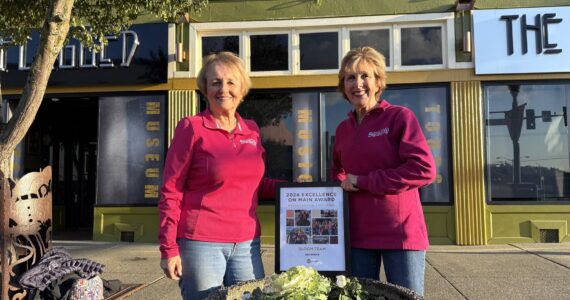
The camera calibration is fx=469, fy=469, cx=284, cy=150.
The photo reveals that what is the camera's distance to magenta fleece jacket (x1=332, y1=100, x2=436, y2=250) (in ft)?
7.16

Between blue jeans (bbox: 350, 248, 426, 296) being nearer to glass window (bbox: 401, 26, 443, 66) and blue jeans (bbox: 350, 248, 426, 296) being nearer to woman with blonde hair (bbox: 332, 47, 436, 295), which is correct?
woman with blonde hair (bbox: 332, 47, 436, 295)

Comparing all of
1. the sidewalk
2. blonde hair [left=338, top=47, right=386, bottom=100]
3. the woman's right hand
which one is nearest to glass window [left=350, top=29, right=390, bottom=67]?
the sidewalk

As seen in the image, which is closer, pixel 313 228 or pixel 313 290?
pixel 313 290

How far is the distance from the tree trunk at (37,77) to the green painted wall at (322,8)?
4.02 metres

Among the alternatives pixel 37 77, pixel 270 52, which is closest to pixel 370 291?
pixel 37 77

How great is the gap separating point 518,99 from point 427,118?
1487 mm

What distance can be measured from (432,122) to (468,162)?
2.86 ft

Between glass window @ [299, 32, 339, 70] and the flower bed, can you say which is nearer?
the flower bed

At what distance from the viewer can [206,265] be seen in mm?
2293

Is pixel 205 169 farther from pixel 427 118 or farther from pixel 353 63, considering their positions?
pixel 427 118

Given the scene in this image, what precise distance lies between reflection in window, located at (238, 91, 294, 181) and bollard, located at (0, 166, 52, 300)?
13.8 feet

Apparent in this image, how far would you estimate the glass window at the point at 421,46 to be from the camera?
25.5ft

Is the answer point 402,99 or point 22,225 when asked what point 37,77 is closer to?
point 22,225

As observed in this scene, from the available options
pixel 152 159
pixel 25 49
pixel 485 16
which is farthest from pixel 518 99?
pixel 25 49
